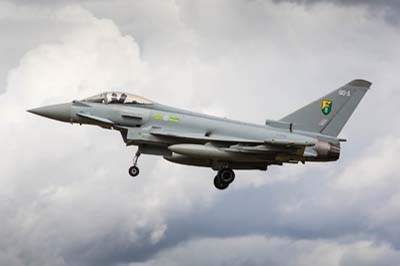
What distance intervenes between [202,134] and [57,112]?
708 centimetres

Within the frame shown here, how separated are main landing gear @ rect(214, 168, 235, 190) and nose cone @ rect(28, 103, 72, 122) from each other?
25.7 feet

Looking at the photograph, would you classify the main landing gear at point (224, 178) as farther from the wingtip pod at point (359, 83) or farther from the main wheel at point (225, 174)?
the wingtip pod at point (359, 83)

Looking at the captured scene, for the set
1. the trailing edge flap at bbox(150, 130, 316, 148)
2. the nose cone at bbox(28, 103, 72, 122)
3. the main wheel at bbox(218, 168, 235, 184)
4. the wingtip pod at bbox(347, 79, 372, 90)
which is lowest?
the main wheel at bbox(218, 168, 235, 184)

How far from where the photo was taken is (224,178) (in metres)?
43.8

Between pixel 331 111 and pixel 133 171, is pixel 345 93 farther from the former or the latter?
pixel 133 171

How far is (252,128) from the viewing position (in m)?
43.6

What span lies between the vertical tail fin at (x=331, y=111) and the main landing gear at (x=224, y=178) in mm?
3877

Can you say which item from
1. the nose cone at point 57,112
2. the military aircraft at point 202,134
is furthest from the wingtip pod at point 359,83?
the nose cone at point 57,112

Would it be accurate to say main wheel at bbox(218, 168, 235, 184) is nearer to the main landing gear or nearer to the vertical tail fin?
the main landing gear

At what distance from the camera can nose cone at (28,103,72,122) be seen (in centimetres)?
4256

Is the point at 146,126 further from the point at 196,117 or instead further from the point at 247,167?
the point at 247,167

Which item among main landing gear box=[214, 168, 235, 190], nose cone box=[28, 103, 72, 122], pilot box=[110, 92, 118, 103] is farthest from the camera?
main landing gear box=[214, 168, 235, 190]

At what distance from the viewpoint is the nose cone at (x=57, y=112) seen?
42562 millimetres

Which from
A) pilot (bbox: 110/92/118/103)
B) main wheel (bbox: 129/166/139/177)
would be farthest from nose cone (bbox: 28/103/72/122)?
main wheel (bbox: 129/166/139/177)
